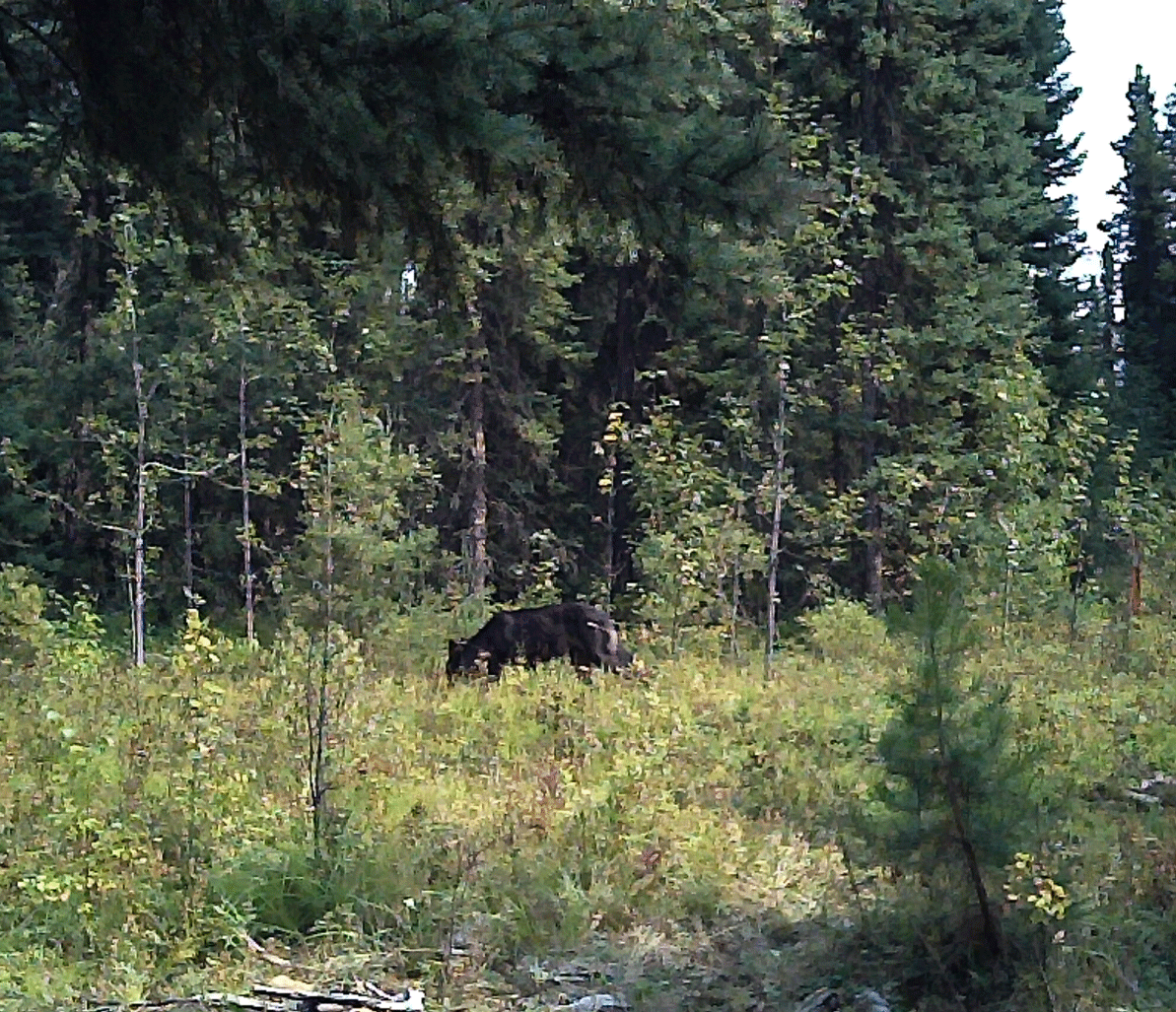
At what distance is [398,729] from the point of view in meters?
7.90

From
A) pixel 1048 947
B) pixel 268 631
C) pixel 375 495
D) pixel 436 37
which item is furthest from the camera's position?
pixel 268 631

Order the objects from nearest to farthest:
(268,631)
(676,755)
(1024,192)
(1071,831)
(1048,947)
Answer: (1048,947) < (1071,831) < (676,755) < (268,631) < (1024,192)

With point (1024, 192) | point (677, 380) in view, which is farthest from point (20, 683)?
point (1024, 192)

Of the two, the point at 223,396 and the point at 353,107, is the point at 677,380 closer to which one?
the point at 223,396

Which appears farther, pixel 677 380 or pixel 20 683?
pixel 677 380

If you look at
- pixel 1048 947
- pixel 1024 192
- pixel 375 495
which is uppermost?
pixel 1024 192

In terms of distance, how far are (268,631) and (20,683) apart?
4.44 meters

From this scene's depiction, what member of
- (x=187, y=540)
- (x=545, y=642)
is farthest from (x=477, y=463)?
(x=545, y=642)

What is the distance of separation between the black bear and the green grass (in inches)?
91.2

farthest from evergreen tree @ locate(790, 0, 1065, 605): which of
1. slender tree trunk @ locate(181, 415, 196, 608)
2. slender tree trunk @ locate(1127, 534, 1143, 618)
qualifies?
slender tree trunk @ locate(181, 415, 196, 608)

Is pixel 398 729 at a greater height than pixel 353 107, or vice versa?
pixel 353 107

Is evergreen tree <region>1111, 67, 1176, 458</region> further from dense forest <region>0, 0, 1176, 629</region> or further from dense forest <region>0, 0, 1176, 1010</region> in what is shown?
dense forest <region>0, 0, 1176, 629</region>

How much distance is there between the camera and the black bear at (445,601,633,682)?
10.8m

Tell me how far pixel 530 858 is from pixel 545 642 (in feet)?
18.1
